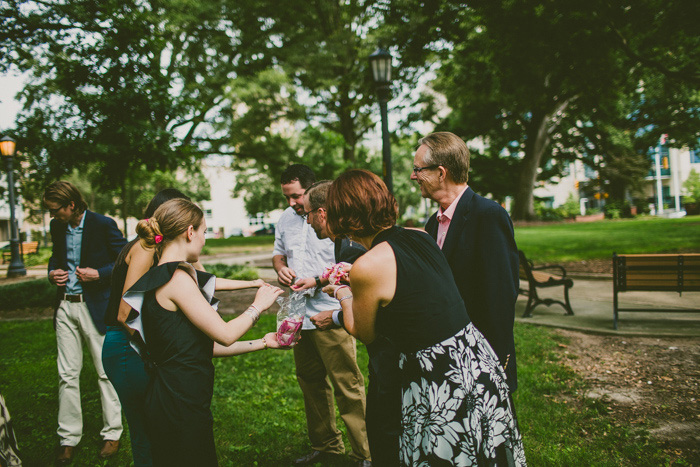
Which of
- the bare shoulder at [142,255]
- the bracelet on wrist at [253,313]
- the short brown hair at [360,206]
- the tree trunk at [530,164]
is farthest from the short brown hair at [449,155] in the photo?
the tree trunk at [530,164]

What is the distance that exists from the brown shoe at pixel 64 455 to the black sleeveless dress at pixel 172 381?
6.94 ft

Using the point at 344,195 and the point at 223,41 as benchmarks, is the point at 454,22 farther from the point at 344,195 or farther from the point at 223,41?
the point at 223,41

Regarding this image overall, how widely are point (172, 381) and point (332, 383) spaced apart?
1481mm

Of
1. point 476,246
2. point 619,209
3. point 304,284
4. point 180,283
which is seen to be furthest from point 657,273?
point 619,209

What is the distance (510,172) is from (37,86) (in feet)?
105

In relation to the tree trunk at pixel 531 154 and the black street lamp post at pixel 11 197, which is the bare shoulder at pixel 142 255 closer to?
the black street lamp post at pixel 11 197

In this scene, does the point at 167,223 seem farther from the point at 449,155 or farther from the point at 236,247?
the point at 236,247

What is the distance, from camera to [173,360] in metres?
2.20

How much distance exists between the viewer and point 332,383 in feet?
11.2

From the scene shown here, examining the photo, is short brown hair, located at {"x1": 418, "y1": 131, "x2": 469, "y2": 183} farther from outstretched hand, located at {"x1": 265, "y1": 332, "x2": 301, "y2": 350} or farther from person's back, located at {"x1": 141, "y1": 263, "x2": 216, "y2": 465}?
person's back, located at {"x1": 141, "y1": 263, "x2": 216, "y2": 465}

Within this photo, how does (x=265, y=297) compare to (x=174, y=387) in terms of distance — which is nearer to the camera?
(x=174, y=387)

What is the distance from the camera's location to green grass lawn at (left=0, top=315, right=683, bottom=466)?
3604 mm

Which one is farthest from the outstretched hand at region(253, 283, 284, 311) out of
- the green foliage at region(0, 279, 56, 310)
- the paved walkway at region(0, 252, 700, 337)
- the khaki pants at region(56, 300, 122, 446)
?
the green foliage at region(0, 279, 56, 310)

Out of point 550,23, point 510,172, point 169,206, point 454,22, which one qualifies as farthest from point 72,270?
point 510,172
